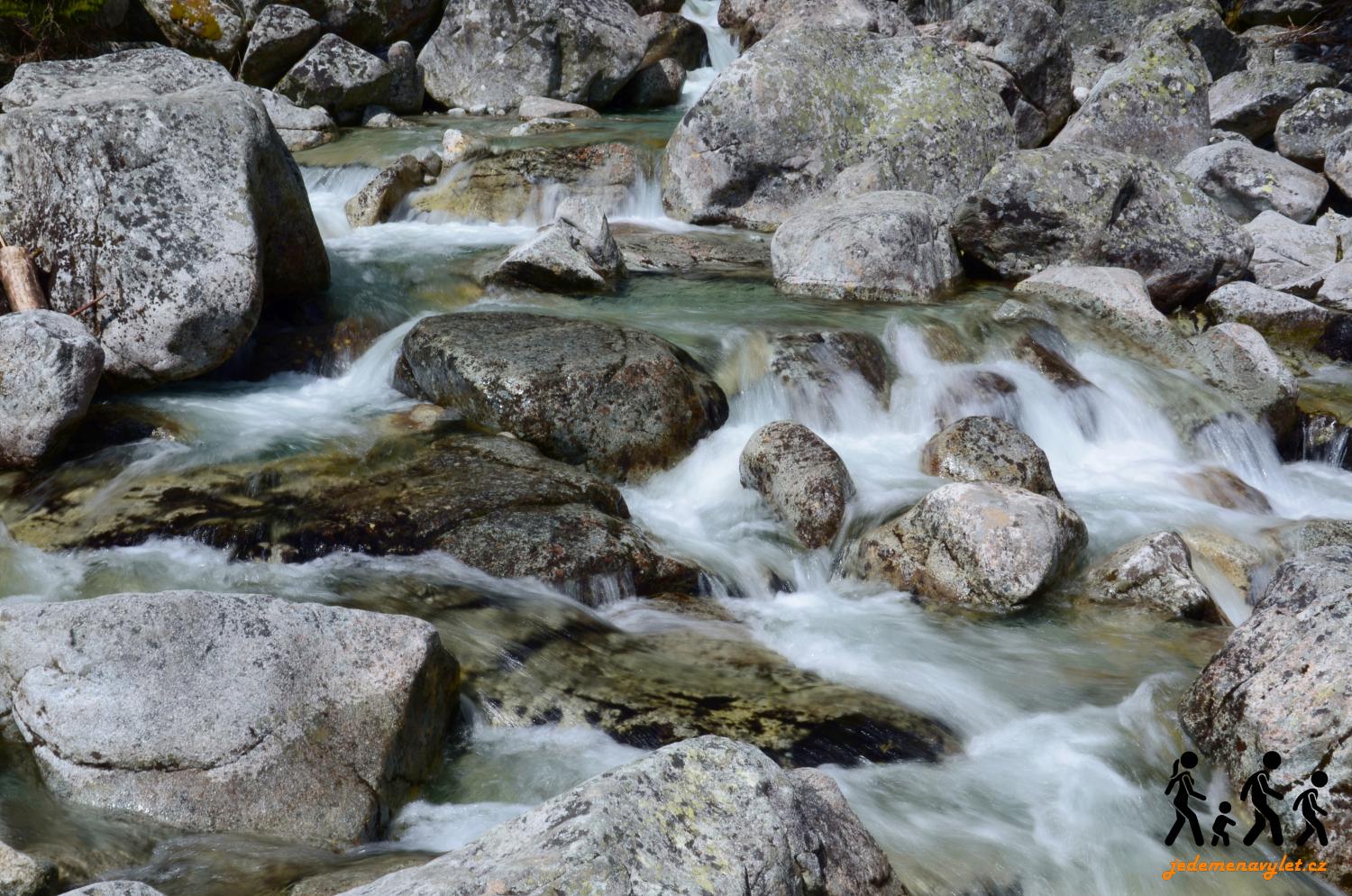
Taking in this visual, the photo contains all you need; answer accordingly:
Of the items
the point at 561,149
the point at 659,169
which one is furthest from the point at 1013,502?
the point at 561,149

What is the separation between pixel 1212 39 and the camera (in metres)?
17.2

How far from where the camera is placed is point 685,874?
2.48 meters

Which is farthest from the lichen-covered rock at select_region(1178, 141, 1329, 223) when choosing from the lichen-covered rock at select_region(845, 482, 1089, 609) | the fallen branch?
the fallen branch

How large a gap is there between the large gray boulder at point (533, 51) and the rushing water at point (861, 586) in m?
6.16

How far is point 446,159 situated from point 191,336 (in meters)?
6.05

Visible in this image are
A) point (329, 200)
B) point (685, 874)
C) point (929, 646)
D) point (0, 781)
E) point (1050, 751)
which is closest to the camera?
point (685, 874)

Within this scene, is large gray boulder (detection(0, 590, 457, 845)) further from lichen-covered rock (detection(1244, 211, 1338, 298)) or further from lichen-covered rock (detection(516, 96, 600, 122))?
lichen-covered rock (detection(516, 96, 600, 122))

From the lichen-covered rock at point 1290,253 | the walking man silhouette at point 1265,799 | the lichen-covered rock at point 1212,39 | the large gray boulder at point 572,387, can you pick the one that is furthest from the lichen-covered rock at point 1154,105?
the walking man silhouette at point 1265,799

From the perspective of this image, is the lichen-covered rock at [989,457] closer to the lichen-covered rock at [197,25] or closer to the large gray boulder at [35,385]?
the large gray boulder at [35,385]

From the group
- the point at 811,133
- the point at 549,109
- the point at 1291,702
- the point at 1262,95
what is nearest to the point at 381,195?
the point at 811,133

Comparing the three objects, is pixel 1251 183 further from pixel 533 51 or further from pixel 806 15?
pixel 533 51

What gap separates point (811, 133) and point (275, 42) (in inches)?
331

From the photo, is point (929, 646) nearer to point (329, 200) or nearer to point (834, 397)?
point (834, 397)

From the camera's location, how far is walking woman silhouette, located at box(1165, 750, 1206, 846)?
13.3 ft
